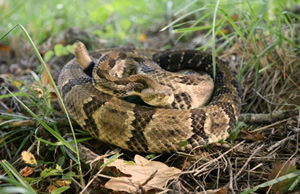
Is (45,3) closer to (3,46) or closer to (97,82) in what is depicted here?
(3,46)

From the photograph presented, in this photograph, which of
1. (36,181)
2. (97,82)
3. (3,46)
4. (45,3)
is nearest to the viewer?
(36,181)

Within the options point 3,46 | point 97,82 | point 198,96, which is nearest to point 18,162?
point 97,82

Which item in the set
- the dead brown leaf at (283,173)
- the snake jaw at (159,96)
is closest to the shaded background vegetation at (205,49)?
the dead brown leaf at (283,173)

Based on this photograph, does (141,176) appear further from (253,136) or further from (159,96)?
(253,136)

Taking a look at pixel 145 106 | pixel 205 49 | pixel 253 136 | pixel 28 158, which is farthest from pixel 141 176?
pixel 205 49

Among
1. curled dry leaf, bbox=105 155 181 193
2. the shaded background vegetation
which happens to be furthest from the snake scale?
→ curled dry leaf, bbox=105 155 181 193

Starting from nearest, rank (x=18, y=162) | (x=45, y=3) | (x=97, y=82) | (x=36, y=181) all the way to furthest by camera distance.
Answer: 1. (x=36, y=181)
2. (x=18, y=162)
3. (x=97, y=82)
4. (x=45, y=3)

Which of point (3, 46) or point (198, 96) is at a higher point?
point (3, 46)

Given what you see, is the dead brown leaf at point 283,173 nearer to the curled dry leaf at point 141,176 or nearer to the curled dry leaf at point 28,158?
the curled dry leaf at point 141,176
